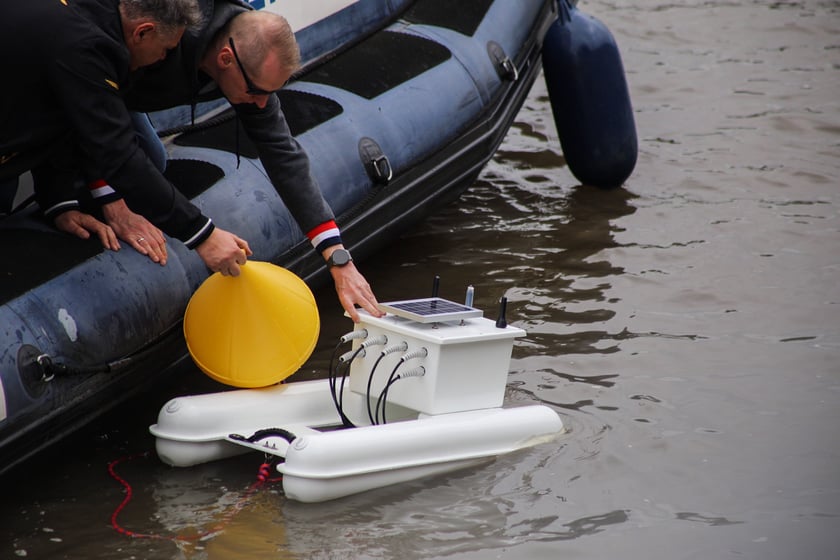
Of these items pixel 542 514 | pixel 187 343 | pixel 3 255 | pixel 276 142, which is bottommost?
pixel 542 514

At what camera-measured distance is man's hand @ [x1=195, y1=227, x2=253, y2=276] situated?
3.08 m

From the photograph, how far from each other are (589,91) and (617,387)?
2.31 metres

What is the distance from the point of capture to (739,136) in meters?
6.84

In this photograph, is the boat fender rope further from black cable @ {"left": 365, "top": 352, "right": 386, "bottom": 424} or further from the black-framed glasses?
the black-framed glasses

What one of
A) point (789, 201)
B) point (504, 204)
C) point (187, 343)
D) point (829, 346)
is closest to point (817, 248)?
point (789, 201)

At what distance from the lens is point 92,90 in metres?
2.80

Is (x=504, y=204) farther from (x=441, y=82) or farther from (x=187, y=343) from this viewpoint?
(x=187, y=343)

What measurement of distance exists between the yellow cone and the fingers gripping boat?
0.04 ft

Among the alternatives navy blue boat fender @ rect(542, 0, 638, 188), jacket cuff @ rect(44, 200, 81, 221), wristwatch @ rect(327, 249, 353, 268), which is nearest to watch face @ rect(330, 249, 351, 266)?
wristwatch @ rect(327, 249, 353, 268)

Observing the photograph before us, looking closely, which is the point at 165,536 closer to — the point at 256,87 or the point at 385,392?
the point at 385,392

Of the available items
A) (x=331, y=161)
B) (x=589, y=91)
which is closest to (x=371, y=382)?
(x=331, y=161)

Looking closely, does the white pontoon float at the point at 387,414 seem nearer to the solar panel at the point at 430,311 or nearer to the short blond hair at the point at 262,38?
the solar panel at the point at 430,311

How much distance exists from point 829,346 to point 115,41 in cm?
284

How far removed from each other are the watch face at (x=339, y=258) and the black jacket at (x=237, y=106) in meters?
0.16
